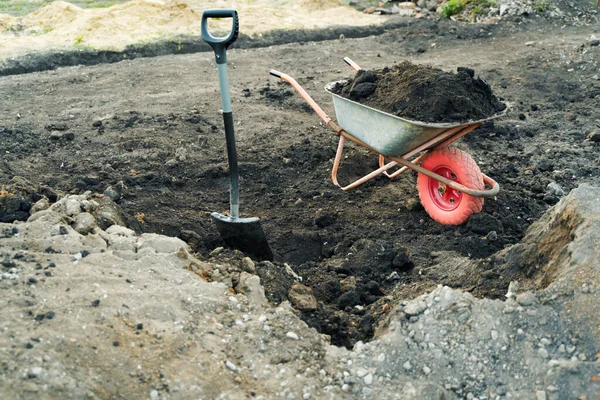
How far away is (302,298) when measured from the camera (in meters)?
3.52

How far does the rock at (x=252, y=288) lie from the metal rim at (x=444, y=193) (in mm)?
1908

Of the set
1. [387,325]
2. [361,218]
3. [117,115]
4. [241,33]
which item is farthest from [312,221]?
[241,33]

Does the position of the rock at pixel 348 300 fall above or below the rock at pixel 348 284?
above

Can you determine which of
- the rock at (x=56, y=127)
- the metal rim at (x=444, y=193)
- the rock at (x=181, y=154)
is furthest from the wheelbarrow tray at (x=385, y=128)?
the rock at (x=56, y=127)

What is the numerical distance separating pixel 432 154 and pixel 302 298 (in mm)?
1793

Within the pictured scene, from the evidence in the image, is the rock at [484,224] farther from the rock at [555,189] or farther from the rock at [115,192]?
the rock at [115,192]

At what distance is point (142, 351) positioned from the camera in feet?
9.08

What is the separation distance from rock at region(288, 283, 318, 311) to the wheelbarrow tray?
1.37 m

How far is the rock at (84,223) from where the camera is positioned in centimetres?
363

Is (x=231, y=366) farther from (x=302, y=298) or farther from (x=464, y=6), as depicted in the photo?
(x=464, y=6)

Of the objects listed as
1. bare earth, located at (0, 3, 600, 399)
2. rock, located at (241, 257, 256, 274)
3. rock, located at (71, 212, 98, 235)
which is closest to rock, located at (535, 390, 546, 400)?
bare earth, located at (0, 3, 600, 399)

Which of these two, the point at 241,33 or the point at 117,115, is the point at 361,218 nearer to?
the point at 117,115

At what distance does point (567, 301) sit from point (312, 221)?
225 centimetres

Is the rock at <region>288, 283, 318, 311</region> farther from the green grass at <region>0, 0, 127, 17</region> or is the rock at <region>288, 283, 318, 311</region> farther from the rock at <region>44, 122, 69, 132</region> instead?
the green grass at <region>0, 0, 127, 17</region>
